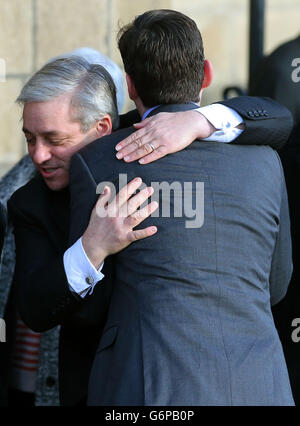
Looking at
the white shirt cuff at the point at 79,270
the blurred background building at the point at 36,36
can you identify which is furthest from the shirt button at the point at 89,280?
the blurred background building at the point at 36,36

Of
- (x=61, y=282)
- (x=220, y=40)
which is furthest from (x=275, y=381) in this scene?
(x=220, y=40)

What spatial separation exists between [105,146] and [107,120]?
322mm

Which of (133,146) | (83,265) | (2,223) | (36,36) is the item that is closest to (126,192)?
(133,146)

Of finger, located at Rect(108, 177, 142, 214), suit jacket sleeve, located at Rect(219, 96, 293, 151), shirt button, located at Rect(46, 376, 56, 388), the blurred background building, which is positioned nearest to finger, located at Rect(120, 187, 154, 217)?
finger, located at Rect(108, 177, 142, 214)

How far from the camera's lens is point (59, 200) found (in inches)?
108

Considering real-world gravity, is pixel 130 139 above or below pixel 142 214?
above

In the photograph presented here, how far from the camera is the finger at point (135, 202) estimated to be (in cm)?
236

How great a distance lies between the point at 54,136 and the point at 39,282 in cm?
50

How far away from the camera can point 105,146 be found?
246 centimetres

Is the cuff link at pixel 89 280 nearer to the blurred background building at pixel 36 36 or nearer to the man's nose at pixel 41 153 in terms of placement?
the man's nose at pixel 41 153

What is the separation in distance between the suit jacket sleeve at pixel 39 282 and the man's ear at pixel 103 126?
0.37m

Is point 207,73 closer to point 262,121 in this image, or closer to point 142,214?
point 262,121

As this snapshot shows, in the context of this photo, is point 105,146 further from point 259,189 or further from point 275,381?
point 275,381
